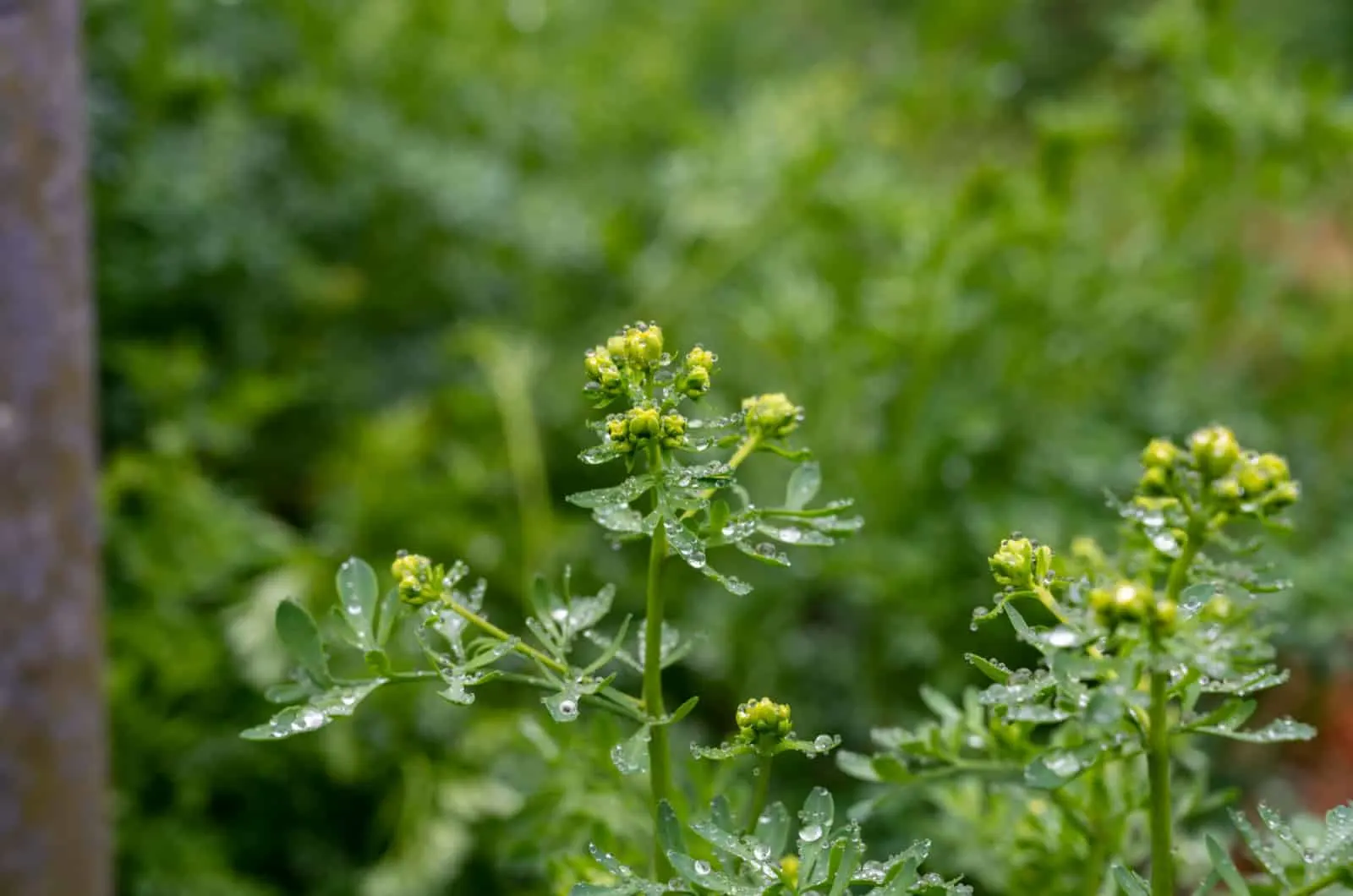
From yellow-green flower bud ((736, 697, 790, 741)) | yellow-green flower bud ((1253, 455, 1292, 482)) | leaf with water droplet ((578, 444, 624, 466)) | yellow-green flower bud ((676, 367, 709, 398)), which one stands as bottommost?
yellow-green flower bud ((736, 697, 790, 741))

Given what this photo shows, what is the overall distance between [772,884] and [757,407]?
0.21 meters

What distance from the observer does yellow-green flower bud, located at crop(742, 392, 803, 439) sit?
540mm

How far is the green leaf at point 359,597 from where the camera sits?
0.56 meters

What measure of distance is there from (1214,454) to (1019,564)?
0.28ft

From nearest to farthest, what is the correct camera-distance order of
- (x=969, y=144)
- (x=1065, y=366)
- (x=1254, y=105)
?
(x=1254, y=105) < (x=1065, y=366) < (x=969, y=144)

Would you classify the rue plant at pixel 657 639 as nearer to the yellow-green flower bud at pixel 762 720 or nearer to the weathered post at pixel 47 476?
the yellow-green flower bud at pixel 762 720

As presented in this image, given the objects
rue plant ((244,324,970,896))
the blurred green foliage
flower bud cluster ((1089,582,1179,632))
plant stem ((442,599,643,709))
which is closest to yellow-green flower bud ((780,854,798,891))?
rue plant ((244,324,970,896))

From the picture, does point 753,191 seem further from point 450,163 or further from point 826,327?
point 450,163

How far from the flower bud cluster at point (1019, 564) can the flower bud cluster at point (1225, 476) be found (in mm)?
56

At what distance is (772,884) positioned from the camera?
1.59 feet

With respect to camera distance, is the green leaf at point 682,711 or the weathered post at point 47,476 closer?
the green leaf at point 682,711

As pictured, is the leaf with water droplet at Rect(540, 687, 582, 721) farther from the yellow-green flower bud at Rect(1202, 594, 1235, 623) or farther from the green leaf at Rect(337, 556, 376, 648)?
the yellow-green flower bud at Rect(1202, 594, 1235, 623)

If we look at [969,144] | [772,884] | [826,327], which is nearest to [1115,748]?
[772,884]

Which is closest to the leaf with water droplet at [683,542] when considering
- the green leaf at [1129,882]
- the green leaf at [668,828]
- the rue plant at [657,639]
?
the rue plant at [657,639]
